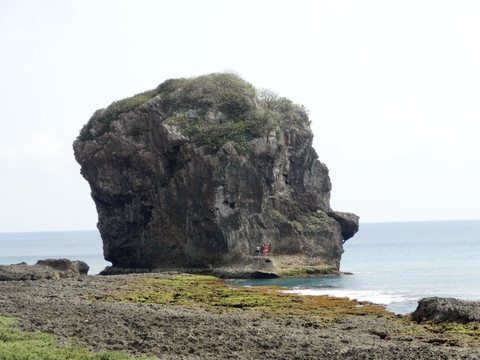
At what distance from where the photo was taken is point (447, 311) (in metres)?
34.1

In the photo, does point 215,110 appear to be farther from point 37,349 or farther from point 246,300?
point 37,349

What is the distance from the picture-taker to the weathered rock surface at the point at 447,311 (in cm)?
3303

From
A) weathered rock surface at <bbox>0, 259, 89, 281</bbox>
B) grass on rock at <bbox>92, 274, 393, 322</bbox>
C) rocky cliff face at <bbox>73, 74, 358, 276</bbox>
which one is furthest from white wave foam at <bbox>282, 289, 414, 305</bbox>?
weathered rock surface at <bbox>0, 259, 89, 281</bbox>

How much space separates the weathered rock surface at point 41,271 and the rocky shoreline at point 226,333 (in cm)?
1328

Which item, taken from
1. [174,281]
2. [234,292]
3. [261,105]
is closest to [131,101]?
[261,105]

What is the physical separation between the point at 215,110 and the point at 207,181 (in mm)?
8584

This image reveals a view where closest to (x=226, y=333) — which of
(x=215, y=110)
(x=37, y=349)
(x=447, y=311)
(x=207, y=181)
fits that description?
(x=37, y=349)

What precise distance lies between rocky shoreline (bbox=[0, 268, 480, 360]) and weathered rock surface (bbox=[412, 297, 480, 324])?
23 cm

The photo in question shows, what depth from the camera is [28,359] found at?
2294 centimetres

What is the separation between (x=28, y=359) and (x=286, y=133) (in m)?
56.1

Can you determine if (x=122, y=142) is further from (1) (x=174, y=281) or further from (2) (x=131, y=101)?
(1) (x=174, y=281)

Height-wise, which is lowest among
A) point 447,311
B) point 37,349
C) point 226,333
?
point 37,349

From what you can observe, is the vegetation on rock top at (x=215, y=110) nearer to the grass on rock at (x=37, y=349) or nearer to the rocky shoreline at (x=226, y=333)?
the rocky shoreline at (x=226, y=333)

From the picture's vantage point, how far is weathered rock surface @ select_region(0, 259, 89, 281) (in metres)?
52.5
